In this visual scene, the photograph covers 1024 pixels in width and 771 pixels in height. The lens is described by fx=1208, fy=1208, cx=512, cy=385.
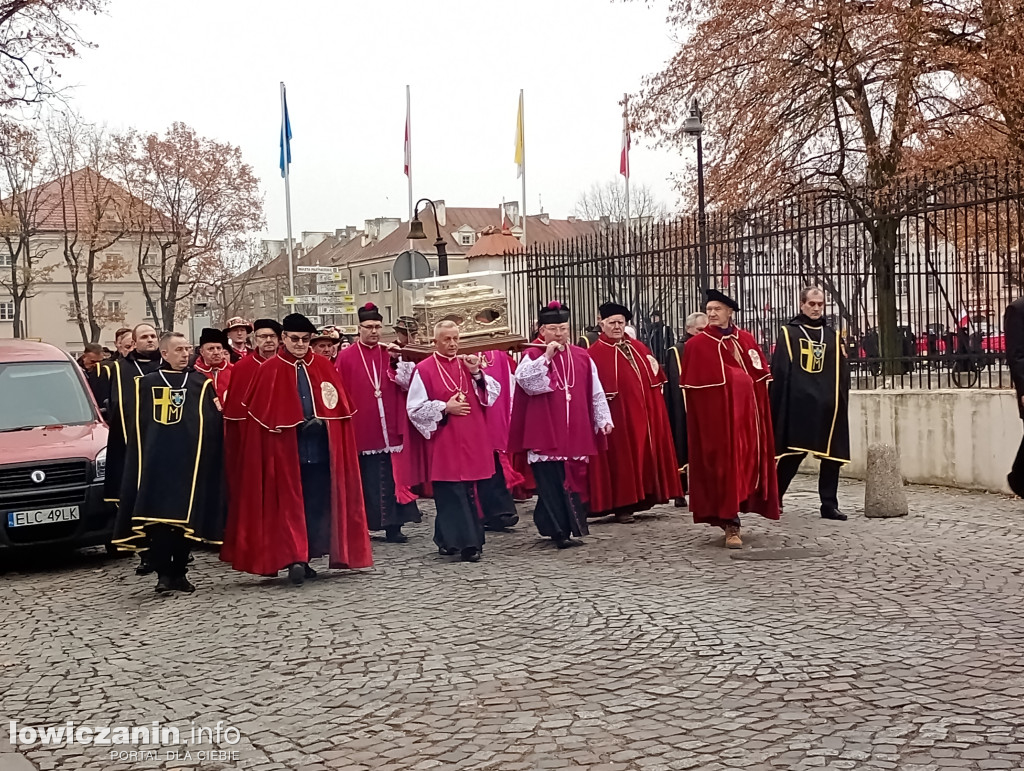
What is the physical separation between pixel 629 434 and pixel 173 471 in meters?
4.19

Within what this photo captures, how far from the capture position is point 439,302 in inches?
416

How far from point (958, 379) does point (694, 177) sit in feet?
40.1

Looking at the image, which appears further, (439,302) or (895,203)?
(895,203)

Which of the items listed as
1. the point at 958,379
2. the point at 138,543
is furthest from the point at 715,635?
the point at 958,379

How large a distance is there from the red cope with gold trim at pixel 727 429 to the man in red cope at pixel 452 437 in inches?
65.4

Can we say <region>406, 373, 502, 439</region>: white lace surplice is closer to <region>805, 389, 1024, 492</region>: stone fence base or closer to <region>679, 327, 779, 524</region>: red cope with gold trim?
<region>679, 327, 779, 524</region>: red cope with gold trim

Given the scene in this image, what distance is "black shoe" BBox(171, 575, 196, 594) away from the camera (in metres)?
8.67

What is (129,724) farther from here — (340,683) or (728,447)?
(728,447)

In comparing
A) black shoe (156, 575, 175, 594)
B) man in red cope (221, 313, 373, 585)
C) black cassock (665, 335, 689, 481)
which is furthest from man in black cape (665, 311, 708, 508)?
black shoe (156, 575, 175, 594)

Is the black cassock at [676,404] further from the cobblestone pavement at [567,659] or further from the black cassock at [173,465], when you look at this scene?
the black cassock at [173,465]

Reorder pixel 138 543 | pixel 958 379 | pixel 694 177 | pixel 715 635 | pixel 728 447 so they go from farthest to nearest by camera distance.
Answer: pixel 694 177 < pixel 958 379 < pixel 728 447 < pixel 138 543 < pixel 715 635

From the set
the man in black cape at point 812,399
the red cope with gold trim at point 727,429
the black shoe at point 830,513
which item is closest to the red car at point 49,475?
the red cope with gold trim at point 727,429

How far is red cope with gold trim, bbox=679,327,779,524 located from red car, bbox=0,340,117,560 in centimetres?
488
